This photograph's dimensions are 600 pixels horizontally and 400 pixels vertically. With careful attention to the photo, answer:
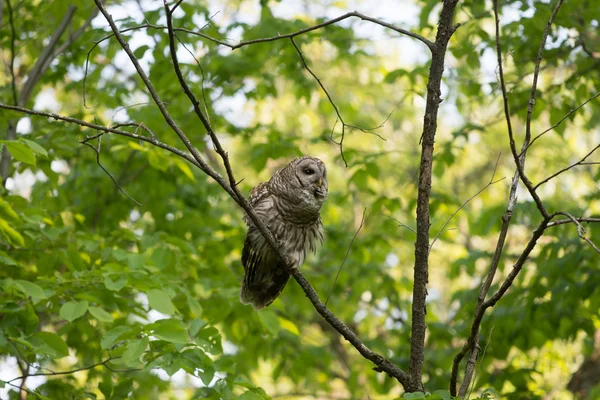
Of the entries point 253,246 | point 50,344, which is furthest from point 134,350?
point 253,246

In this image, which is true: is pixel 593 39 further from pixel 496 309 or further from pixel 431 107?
pixel 431 107

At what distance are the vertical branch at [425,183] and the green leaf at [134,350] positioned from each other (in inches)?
54.3

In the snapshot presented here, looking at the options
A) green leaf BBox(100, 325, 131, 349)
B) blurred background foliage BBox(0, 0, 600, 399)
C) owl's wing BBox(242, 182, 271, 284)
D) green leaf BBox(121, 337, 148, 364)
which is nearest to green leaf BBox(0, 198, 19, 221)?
blurred background foliage BBox(0, 0, 600, 399)

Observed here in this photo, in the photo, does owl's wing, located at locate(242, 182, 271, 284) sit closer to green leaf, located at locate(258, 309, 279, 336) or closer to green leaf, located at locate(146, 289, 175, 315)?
green leaf, located at locate(258, 309, 279, 336)

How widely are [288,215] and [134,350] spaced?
1.59 m

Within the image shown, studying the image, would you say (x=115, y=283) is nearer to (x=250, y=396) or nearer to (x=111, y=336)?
(x=111, y=336)

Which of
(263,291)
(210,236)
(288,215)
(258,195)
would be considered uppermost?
(210,236)

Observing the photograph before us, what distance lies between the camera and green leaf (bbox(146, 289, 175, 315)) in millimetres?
3963

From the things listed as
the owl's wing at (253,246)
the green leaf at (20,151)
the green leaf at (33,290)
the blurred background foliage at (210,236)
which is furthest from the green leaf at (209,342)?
the green leaf at (20,151)

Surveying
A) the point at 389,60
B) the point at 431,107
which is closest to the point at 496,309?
the point at 431,107

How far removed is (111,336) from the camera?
3.70 m

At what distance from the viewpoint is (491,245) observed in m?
13.2

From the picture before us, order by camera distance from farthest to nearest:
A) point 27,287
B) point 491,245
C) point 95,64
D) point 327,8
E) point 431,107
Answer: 1. point 491,245
2. point 327,8
3. point 95,64
4. point 27,287
5. point 431,107

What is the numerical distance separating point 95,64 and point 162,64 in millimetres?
1509
